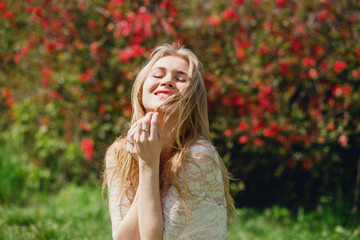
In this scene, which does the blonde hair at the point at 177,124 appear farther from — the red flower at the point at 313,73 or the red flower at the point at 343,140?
the red flower at the point at 313,73

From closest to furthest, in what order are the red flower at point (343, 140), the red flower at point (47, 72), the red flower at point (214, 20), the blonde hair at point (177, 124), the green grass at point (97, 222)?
the blonde hair at point (177, 124), the green grass at point (97, 222), the red flower at point (343, 140), the red flower at point (214, 20), the red flower at point (47, 72)

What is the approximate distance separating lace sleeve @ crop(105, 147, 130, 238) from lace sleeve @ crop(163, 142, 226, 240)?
1.02 ft

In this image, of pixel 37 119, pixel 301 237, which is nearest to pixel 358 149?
pixel 301 237

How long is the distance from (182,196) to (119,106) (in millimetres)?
2975

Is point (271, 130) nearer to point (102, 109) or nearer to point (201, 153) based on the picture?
point (102, 109)

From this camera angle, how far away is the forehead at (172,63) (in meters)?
2.18

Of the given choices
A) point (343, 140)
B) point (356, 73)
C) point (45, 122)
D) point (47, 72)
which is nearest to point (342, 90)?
point (356, 73)

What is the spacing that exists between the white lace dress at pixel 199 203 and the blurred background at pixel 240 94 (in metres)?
1.89

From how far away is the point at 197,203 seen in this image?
2.02 metres

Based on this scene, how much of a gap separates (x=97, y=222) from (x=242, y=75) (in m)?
2.16

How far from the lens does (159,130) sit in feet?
6.72

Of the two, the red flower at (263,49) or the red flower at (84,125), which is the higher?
the red flower at (263,49)

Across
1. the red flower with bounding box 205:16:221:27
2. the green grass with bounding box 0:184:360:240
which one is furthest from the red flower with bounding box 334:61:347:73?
the green grass with bounding box 0:184:360:240

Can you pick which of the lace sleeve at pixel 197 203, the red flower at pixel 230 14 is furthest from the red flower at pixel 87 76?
the lace sleeve at pixel 197 203
